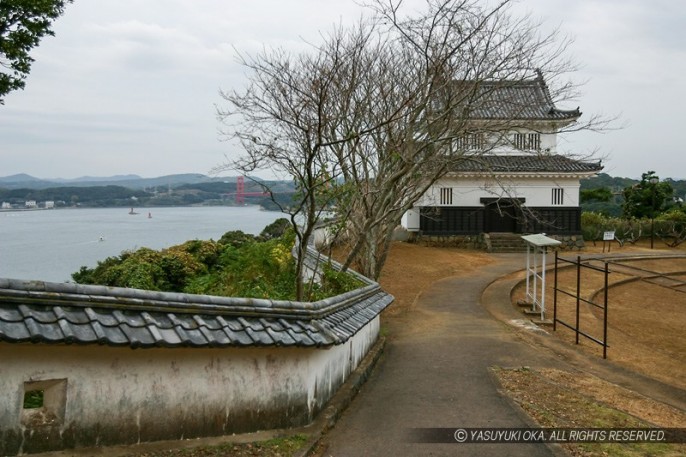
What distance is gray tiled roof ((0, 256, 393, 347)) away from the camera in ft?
11.9

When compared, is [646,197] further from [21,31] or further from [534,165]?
[21,31]

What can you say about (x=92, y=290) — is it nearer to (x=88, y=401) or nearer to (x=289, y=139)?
(x=88, y=401)

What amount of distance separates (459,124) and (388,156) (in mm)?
2123

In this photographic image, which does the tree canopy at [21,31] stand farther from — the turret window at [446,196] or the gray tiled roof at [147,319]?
the turret window at [446,196]

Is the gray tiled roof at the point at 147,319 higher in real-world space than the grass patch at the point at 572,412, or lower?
higher

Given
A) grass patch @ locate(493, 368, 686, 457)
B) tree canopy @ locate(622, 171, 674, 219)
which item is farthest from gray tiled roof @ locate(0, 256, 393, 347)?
tree canopy @ locate(622, 171, 674, 219)

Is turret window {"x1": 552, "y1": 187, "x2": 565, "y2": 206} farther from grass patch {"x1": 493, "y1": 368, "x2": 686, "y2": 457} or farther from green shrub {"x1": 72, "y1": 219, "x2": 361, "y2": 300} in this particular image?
grass patch {"x1": 493, "y1": 368, "x2": 686, "y2": 457}

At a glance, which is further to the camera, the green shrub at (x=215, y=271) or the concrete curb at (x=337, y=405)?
the green shrub at (x=215, y=271)

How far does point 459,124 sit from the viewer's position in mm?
12750

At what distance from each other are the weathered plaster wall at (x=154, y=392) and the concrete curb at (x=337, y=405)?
0.13 metres

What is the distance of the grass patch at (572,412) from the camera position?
18.9 ft

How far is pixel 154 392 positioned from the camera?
446 centimetres

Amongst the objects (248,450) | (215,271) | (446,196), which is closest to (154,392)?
(248,450)

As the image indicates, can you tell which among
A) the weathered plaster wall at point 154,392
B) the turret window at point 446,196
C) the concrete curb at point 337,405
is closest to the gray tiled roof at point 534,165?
the turret window at point 446,196
